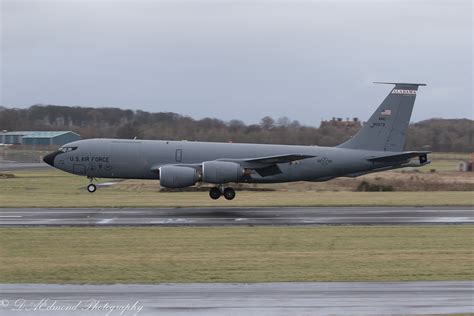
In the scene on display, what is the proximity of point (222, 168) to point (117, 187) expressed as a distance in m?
14.7

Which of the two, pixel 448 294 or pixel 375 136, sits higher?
pixel 375 136

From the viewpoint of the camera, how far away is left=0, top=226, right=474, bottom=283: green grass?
16.4 metres

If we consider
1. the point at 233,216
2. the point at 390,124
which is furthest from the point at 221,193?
the point at 390,124

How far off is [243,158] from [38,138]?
2789 inches

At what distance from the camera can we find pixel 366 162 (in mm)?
36406

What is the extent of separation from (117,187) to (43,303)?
111 feet

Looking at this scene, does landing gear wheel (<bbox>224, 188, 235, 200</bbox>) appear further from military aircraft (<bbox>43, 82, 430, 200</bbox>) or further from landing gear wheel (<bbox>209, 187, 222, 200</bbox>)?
landing gear wheel (<bbox>209, 187, 222, 200</bbox>)

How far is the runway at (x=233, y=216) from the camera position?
26672mm

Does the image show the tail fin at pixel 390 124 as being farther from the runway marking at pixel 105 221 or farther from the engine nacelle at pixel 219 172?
the runway marking at pixel 105 221

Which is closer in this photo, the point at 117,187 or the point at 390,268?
the point at 390,268

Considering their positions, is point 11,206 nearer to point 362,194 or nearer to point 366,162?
point 366,162

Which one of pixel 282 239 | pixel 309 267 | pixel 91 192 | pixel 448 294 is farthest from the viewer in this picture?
pixel 91 192

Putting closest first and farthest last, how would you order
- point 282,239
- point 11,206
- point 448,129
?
point 282,239, point 11,206, point 448,129

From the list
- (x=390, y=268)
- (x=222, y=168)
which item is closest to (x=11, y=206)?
(x=222, y=168)
